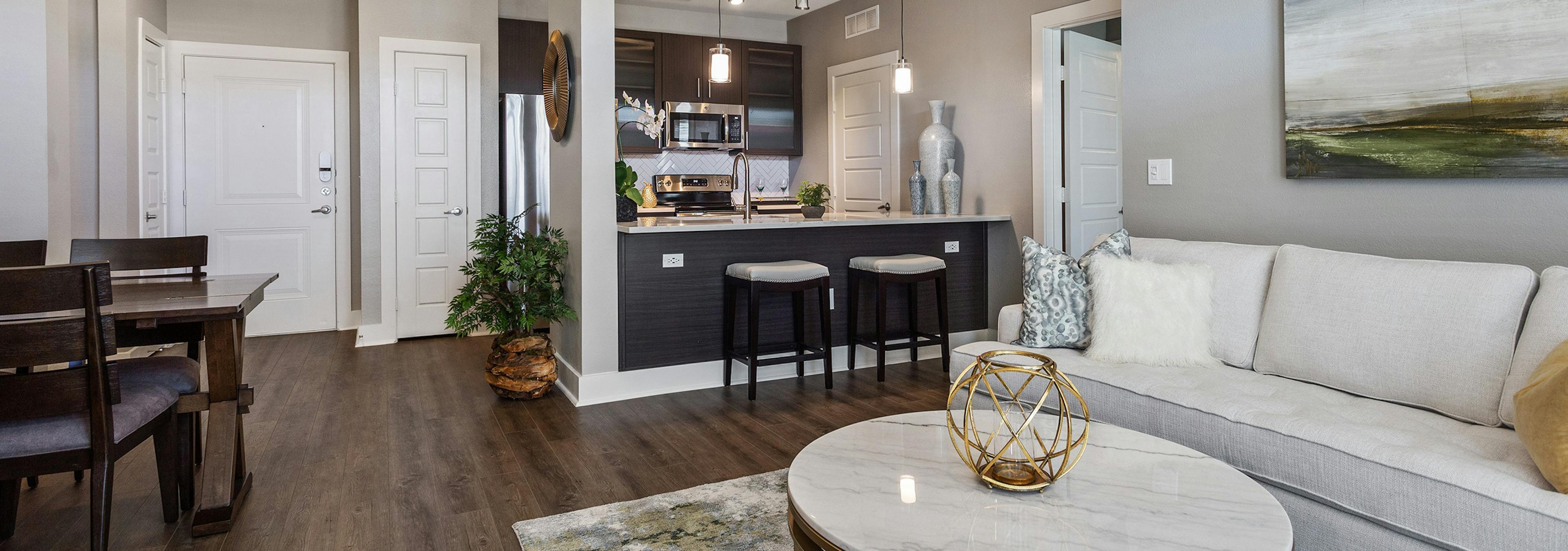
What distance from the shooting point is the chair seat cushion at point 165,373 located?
228 centimetres

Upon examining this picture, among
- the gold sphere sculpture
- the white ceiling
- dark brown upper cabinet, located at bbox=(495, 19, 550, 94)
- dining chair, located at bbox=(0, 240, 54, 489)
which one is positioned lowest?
the gold sphere sculpture

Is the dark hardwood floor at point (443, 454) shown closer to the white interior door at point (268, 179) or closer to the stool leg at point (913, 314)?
the stool leg at point (913, 314)

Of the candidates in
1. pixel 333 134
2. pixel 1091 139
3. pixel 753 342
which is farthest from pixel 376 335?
pixel 1091 139

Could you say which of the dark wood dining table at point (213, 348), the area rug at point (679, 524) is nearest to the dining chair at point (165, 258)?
the dark wood dining table at point (213, 348)

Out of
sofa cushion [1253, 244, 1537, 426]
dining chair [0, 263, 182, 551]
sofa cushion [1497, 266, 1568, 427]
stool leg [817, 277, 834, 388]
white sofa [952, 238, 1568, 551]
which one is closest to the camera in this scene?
white sofa [952, 238, 1568, 551]

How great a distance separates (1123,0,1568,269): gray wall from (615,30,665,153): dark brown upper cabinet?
407 centimetres

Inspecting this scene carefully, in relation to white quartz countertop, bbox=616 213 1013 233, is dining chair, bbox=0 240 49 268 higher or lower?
lower

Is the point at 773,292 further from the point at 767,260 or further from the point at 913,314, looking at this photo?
the point at 913,314

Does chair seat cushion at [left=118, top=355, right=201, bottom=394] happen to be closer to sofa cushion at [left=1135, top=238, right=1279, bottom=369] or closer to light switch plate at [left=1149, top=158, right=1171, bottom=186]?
sofa cushion at [left=1135, top=238, right=1279, bottom=369]

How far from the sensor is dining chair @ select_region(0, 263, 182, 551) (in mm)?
1772

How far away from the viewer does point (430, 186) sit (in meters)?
5.61

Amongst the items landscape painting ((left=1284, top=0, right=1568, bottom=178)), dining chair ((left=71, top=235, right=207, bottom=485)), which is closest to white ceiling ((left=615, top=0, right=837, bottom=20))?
landscape painting ((left=1284, top=0, right=1568, bottom=178))

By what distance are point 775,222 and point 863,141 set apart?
2.25 m

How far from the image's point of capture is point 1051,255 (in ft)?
9.39
